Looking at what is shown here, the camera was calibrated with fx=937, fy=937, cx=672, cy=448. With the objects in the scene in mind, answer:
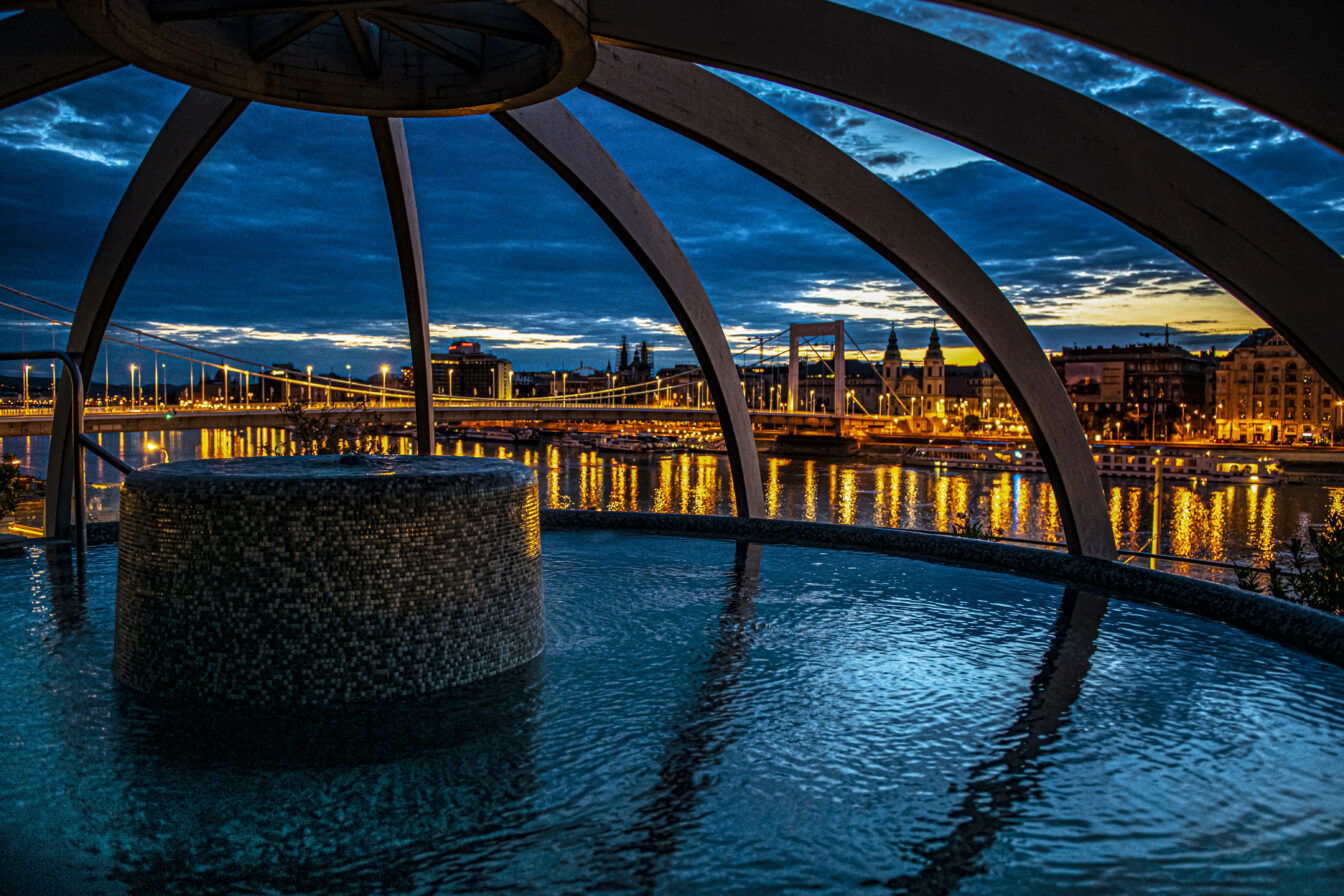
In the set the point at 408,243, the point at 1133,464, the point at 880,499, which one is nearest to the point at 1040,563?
the point at 408,243

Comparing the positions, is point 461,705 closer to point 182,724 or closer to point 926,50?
point 182,724

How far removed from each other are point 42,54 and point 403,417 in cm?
2772

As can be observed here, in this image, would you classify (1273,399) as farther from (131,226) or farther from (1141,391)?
(131,226)

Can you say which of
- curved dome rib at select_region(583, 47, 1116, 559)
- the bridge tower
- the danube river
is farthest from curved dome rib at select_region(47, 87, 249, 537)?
the bridge tower

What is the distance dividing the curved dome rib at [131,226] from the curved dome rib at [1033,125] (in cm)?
461

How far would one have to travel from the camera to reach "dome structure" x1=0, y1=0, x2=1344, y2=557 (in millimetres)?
4898

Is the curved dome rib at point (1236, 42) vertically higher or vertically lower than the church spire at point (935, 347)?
lower

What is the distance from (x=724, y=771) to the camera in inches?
156

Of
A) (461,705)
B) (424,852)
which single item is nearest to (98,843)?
(424,852)

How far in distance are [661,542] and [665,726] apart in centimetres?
566

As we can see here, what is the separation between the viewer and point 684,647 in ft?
19.3

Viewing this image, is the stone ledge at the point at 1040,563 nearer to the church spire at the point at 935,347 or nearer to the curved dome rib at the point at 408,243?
the curved dome rib at the point at 408,243

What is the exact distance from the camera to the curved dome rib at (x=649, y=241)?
335 inches

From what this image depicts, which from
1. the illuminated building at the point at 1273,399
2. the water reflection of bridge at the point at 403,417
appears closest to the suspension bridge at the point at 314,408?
the water reflection of bridge at the point at 403,417
